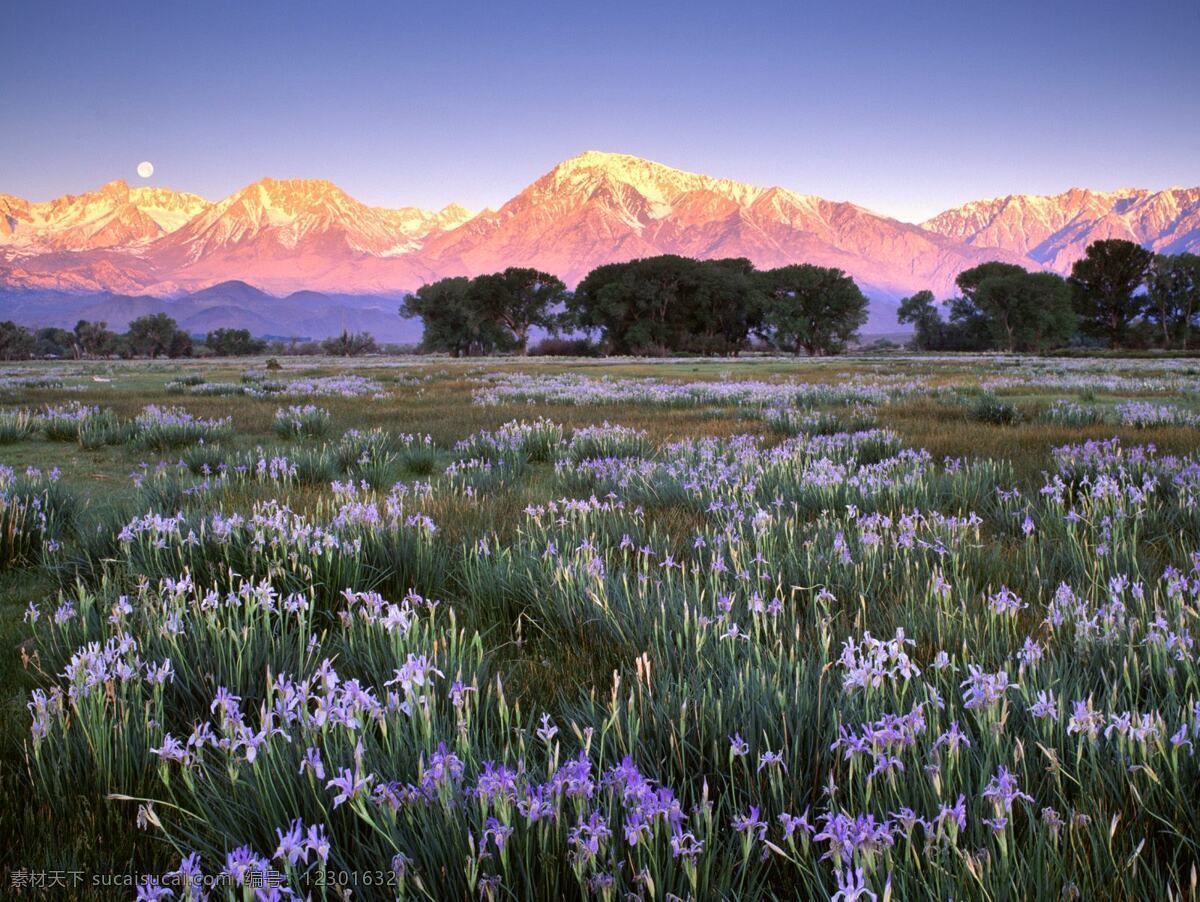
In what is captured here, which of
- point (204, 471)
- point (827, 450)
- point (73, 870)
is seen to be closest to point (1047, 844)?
point (73, 870)

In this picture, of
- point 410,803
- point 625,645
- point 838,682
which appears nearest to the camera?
point 410,803

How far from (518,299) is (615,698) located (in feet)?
375

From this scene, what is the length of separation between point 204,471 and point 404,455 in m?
2.31

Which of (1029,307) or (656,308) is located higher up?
(656,308)

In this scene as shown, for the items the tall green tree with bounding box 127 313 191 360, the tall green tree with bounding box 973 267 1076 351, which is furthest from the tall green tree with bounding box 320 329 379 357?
the tall green tree with bounding box 973 267 1076 351

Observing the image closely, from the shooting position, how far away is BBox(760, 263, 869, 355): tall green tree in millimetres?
97562

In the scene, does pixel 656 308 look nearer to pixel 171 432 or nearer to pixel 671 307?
pixel 671 307

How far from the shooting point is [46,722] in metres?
1.82

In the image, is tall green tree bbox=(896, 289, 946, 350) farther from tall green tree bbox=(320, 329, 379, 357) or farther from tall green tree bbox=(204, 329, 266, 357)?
tall green tree bbox=(204, 329, 266, 357)

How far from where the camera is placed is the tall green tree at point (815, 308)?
97562mm

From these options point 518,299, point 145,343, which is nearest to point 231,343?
point 145,343

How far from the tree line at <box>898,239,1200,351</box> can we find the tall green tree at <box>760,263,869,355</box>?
→ 708 inches

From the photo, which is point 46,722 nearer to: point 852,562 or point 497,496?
point 852,562

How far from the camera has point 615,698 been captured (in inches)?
68.6
